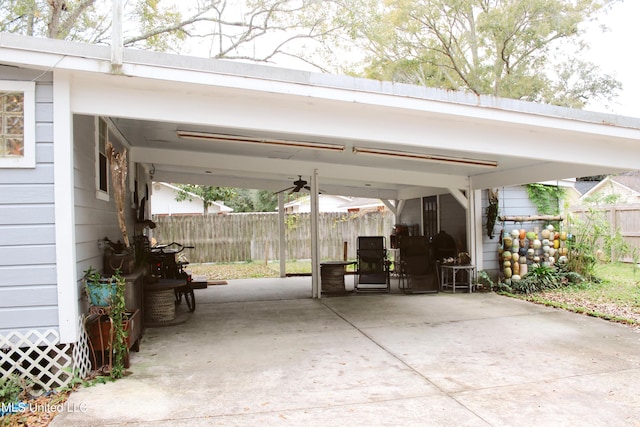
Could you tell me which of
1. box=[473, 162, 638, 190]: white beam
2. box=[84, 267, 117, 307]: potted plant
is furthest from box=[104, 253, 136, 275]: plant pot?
box=[473, 162, 638, 190]: white beam

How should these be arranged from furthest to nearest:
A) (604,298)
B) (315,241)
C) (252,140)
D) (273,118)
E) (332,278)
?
(332,278)
(315,241)
(604,298)
(252,140)
(273,118)

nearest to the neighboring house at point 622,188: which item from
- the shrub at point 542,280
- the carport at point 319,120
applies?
the shrub at point 542,280

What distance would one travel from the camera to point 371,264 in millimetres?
8742

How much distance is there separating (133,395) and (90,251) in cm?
150

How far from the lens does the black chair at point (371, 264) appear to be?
8.54 m

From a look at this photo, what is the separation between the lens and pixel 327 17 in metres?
13.0

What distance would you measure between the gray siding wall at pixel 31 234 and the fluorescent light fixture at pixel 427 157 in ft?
11.7

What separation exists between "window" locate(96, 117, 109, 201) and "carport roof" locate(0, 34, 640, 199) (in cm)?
43

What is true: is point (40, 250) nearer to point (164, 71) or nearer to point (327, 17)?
point (164, 71)

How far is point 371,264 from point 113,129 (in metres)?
5.17

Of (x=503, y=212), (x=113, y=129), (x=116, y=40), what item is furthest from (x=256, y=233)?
(x=116, y=40)

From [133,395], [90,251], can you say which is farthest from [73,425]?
[90,251]

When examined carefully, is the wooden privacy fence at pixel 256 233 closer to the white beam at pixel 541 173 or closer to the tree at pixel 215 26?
the tree at pixel 215 26

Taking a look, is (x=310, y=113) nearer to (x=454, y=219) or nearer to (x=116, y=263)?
(x=116, y=263)
